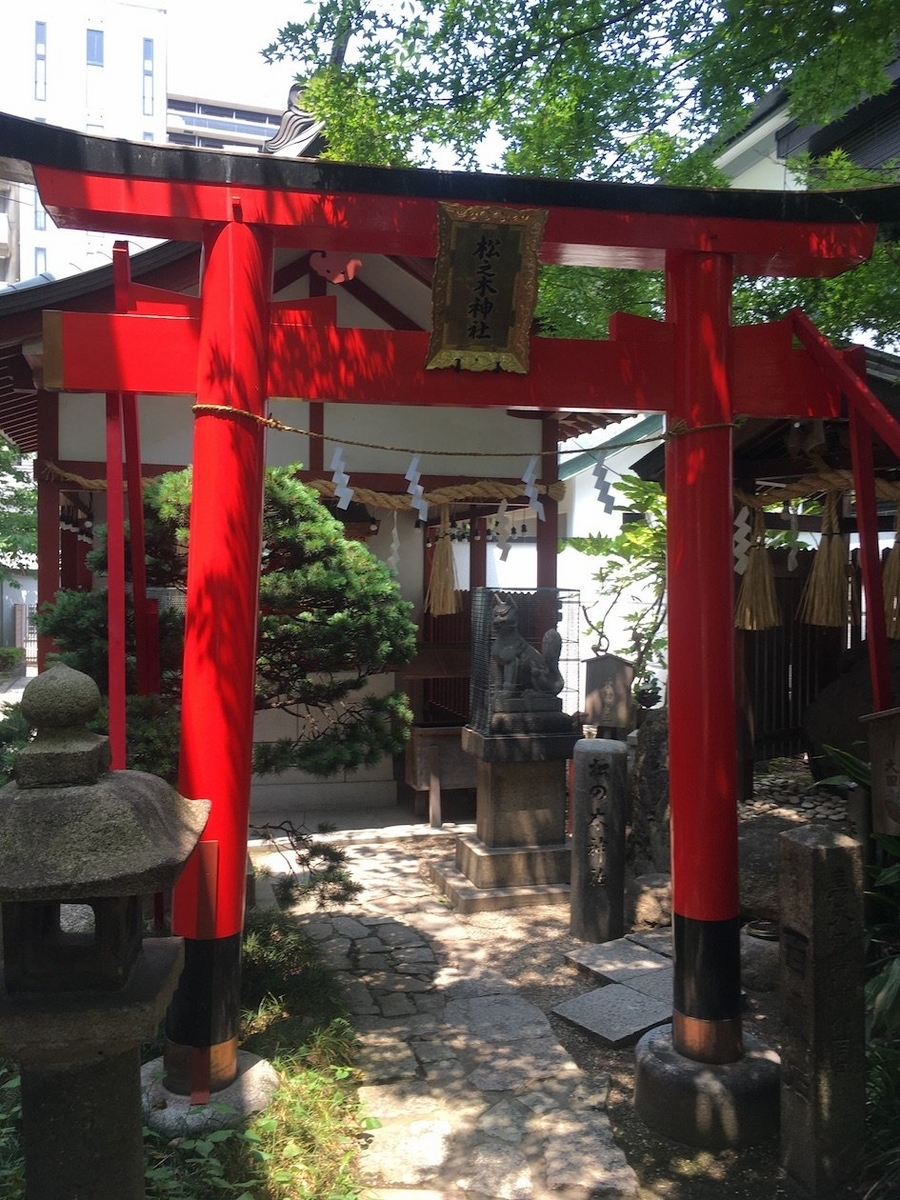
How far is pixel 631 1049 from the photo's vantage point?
5430 millimetres

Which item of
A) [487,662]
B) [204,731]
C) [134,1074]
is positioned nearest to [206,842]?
[204,731]

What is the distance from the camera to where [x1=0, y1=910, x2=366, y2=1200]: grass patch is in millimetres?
3689

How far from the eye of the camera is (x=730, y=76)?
723 cm

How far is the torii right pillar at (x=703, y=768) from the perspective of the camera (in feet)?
14.2

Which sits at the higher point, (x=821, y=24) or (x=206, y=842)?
(x=821, y=24)

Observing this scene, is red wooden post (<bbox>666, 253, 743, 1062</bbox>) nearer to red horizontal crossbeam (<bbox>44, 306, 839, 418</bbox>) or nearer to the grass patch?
red horizontal crossbeam (<bbox>44, 306, 839, 418</bbox>)

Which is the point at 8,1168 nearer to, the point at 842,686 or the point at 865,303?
the point at 842,686

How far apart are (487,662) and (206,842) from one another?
5053 mm

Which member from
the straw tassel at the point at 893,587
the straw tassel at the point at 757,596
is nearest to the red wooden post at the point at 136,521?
the straw tassel at the point at 893,587

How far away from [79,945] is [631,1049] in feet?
11.9

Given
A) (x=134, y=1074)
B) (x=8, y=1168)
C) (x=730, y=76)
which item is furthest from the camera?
(x=730, y=76)

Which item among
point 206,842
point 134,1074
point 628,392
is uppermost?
point 628,392

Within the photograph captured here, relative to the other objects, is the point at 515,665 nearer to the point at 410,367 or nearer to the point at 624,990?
the point at 624,990

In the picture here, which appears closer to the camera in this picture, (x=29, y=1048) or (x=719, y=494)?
(x=29, y=1048)
